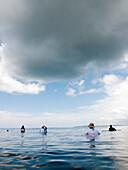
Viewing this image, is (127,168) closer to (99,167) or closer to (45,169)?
(99,167)

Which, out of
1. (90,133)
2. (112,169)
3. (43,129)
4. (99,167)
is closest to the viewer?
(112,169)

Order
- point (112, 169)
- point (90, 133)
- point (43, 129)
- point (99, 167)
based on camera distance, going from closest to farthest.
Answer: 1. point (112, 169)
2. point (99, 167)
3. point (90, 133)
4. point (43, 129)

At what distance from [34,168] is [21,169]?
1.72ft

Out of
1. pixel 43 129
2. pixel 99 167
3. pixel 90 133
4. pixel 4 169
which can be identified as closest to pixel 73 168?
pixel 99 167

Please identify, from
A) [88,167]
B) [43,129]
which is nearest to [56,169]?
[88,167]

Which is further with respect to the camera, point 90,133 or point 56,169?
point 90,133

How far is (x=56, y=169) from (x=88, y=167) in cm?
134

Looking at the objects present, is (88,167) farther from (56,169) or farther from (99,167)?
(56,169)

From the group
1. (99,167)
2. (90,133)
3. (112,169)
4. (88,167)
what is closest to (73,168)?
(88,167)

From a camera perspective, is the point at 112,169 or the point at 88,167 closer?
the point at 112,169

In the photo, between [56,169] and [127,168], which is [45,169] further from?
[127,168]

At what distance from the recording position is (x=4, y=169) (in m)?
5.88

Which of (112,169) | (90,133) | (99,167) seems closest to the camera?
(112,169)

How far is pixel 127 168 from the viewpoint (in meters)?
5.54
